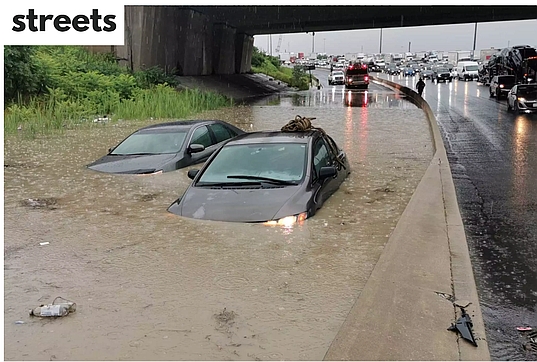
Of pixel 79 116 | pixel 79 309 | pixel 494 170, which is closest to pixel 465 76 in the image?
pixel 79 116

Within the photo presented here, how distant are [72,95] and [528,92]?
20.3m

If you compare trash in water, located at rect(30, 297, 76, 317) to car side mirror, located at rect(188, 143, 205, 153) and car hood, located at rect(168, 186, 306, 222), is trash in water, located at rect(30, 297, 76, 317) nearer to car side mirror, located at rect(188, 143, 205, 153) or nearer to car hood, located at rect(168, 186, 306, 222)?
car hood, located at rect(168, 186, 306, 222)

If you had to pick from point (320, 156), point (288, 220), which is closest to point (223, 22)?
point (320, 156)

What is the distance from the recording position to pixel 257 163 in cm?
805

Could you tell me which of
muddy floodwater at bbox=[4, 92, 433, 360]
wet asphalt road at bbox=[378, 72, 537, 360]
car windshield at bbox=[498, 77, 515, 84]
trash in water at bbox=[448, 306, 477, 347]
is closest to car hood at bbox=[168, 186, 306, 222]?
muddy floodwater at bbox=[4, 92, 433, 360]

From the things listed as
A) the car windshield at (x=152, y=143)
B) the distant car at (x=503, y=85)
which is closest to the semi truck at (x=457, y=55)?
the distant car at (x=503, y=85)

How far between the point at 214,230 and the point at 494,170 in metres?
7.54

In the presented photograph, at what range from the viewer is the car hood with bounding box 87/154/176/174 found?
11.2 metres

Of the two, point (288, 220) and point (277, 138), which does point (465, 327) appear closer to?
point (288, 220)

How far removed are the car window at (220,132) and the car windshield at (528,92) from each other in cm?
1813

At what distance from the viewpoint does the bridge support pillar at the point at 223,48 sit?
48281mm

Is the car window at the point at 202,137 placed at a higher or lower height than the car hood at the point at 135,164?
higher

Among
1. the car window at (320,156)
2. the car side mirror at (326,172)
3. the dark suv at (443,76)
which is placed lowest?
the car side mirror at (326,172)

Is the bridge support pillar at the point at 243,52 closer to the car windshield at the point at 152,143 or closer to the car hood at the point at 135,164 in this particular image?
the car windshield at the point at 152,143
